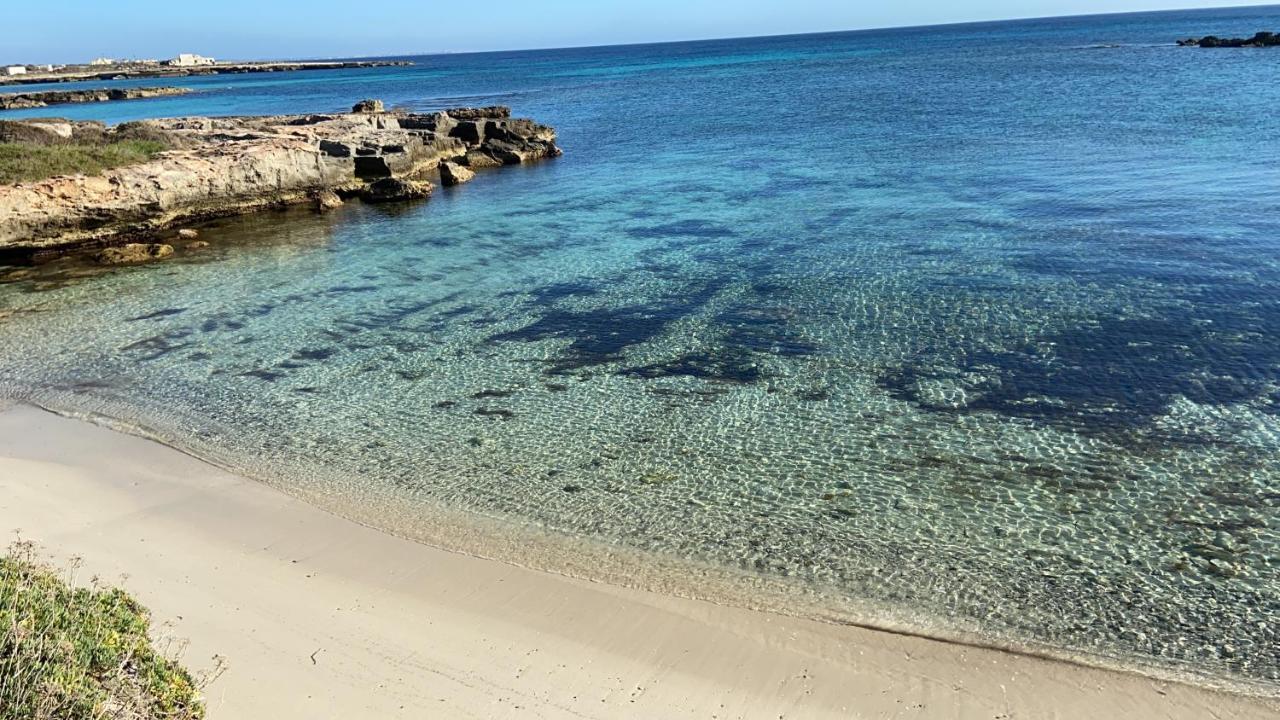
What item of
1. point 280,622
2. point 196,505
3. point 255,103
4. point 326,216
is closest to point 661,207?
point 326,216

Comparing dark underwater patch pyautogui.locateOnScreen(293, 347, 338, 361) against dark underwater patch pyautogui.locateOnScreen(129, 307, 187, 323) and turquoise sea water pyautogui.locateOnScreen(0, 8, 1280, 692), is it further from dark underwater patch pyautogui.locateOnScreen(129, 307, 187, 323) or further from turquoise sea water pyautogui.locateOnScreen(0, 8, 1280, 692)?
dark underwater patch pyautogui.locateOnScreen(129, 307, 187, 323)

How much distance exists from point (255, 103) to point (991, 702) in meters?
84.6

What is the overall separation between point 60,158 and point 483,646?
25.4 meters

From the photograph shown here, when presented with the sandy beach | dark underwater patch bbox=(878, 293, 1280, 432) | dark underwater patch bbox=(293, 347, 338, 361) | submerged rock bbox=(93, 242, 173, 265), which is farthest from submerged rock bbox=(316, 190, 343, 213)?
dark underwater patch bbox=(878, 293, 1280, 432)

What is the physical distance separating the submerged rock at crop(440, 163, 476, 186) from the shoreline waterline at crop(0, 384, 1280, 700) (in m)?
23.1

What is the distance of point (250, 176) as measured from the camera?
27484mm

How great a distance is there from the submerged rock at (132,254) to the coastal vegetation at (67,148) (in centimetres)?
390

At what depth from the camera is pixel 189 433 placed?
11125 millimetres

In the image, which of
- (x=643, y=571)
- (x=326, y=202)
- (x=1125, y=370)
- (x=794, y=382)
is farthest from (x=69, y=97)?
(x=1125, y=370)

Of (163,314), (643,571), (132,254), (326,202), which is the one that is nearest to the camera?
(643,571)

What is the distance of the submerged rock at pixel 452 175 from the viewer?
32094mm

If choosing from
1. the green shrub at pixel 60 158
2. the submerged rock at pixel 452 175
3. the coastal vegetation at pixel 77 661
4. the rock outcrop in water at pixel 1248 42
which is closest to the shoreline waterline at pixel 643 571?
the coastal vegetation at pixel 77 661

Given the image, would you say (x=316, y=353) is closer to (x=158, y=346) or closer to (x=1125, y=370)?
(x=158, y=346)

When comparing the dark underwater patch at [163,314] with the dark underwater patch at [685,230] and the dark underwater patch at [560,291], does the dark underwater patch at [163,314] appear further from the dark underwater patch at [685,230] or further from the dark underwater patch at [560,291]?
the dark underwater patch at [685,230]
